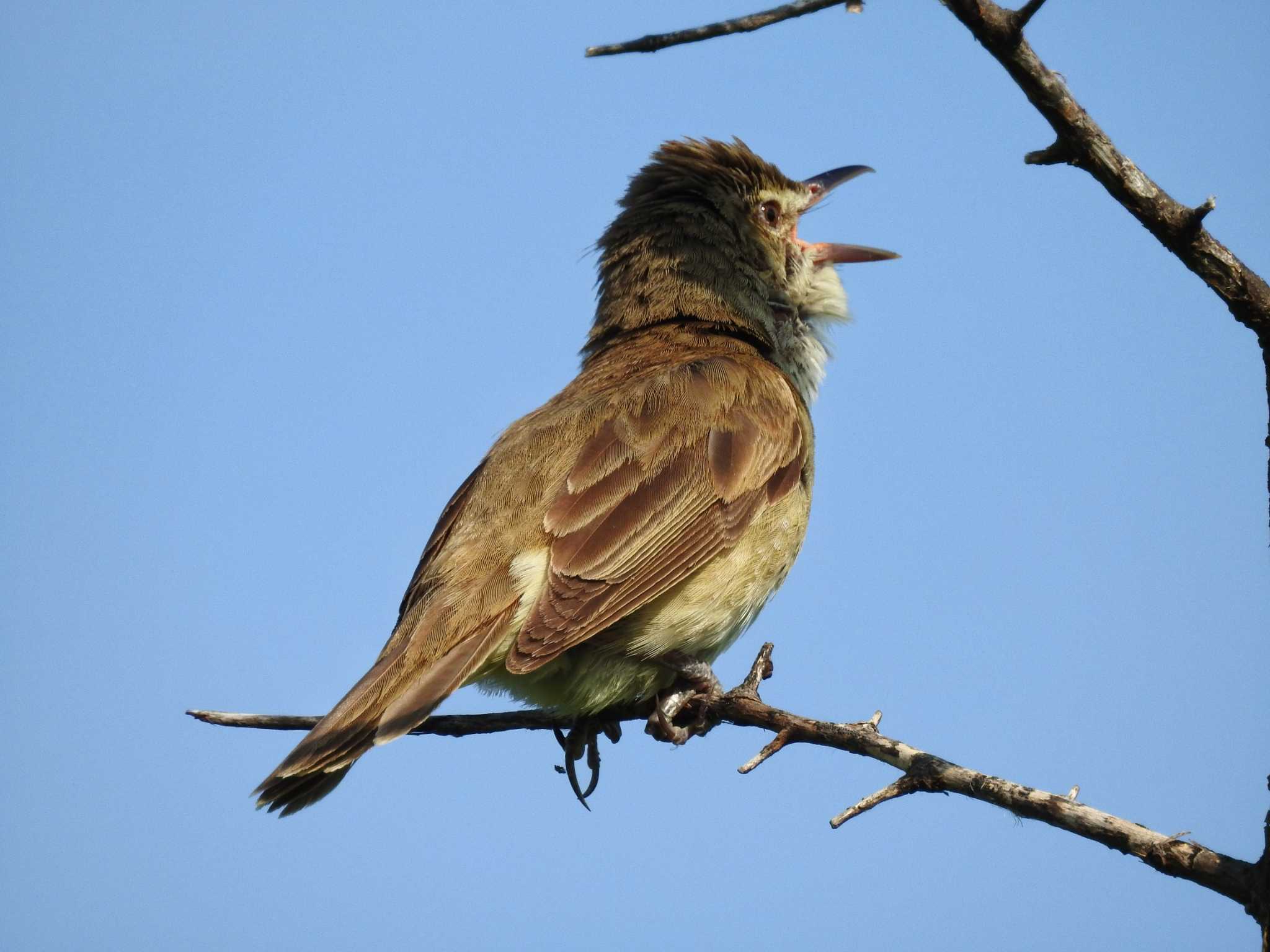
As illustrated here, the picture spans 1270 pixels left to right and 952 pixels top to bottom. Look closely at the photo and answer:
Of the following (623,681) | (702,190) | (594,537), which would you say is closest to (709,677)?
(623,681)

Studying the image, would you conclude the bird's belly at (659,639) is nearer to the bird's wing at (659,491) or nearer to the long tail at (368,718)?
the bird's wing at (659,491)

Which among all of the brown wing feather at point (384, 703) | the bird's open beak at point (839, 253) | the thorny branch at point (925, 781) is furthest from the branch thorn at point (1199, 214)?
the bird's open beak at point (839, 253)

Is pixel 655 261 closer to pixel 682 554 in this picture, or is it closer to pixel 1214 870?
pixel 682 554

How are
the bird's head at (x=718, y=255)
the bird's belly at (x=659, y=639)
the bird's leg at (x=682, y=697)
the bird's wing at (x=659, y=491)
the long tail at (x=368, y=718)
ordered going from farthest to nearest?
the bird's head at (x=718, y=255)
the bird's belly at (x=659, y=639)
the bird's leg at (x=682, y=697)
the bird's wing at (x=659, y=491)
the long tail at (x=368, y=718)

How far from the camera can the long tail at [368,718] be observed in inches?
166

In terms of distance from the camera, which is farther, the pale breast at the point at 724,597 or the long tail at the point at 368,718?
the pale breast at the point at 724,597

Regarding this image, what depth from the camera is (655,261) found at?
6.50 m

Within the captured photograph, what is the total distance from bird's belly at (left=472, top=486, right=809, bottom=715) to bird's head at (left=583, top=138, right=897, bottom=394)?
147cm

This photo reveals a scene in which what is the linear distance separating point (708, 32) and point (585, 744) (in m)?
3.31

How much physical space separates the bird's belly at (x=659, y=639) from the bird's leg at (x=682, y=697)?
0.13ft

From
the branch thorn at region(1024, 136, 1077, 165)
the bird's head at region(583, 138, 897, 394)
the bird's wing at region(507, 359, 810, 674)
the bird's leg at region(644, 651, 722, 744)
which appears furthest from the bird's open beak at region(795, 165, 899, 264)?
the branch thorn at region(1024, 136, 1077, 165)

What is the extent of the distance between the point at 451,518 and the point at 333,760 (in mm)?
1472

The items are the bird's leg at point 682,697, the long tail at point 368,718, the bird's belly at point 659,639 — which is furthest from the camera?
the bird's belly at point 659,639

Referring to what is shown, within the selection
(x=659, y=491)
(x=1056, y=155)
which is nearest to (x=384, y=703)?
(x=659, y=491)
